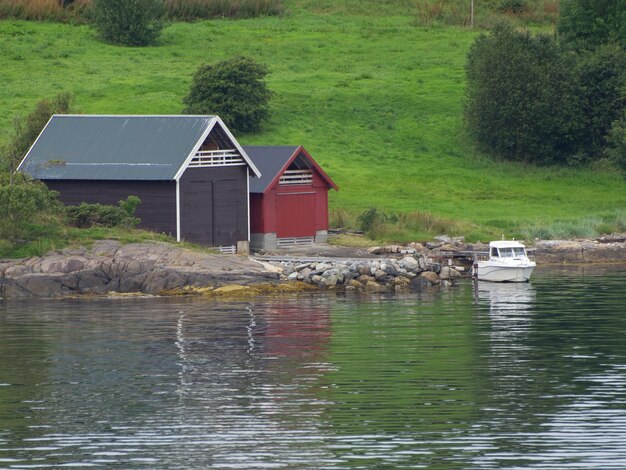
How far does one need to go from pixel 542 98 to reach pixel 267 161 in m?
25.9

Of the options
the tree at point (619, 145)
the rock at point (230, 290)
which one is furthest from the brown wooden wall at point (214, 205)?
the tree at point (619, 145)

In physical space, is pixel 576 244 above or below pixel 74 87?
below

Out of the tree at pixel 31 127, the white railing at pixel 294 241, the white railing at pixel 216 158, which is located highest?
the tree at pixel 31 127

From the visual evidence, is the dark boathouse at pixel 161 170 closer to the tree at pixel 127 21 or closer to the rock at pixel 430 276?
the rock at pixel 430 276

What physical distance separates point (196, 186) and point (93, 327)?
14309 millimetres

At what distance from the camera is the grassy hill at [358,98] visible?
76.4 m

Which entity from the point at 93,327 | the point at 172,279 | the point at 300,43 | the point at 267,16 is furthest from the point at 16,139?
the point at 267,16

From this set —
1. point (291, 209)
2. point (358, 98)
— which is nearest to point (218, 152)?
point (291, 209)

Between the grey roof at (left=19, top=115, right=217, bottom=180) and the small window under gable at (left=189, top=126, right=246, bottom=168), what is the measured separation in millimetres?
747

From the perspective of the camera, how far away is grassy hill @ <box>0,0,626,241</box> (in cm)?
7638

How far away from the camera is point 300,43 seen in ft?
343

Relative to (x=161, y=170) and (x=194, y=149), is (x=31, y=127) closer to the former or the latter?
(x=161, y=170)

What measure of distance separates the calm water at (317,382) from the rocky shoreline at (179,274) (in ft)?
5.53

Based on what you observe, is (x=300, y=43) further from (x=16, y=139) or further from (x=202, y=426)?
Answer: (x=202, y=426)
